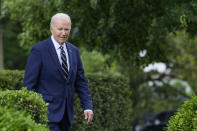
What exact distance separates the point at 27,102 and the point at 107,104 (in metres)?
4.73

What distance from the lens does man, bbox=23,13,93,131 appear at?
16.1 ft

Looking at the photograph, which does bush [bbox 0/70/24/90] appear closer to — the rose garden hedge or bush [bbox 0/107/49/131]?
the rose garden hedge

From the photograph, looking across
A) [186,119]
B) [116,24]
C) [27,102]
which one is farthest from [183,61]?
[27,102]

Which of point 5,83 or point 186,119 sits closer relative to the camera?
point 186,119

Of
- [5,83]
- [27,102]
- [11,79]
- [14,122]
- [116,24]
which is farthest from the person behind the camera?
[116,24]

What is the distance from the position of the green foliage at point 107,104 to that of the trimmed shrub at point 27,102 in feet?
12.4

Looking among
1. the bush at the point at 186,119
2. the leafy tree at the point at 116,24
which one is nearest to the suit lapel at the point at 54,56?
the bush at the point at 186,119

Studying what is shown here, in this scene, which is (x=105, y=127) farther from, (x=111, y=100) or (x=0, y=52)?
(x=0, y=52)

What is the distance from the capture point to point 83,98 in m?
5.39

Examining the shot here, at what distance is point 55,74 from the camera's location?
4980mm

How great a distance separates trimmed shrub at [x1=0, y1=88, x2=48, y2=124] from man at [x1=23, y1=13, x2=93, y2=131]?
0.69 meters

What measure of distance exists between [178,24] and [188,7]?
561 mm

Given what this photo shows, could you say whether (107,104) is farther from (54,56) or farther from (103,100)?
(54,56)

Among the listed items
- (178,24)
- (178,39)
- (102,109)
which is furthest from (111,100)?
(178,39)
